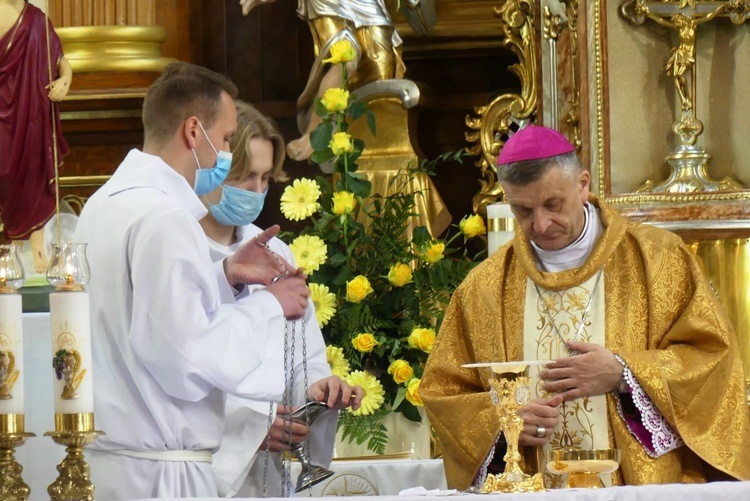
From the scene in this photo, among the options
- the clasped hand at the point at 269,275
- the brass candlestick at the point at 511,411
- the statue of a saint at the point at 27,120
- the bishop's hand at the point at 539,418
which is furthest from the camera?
the statue of a saint at the point at 27,120

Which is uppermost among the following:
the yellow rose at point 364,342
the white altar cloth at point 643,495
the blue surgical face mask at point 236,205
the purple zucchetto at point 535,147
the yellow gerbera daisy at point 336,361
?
the purple zucchetto at point 535,147

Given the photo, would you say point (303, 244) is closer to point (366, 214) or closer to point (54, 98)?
point (366, 214)

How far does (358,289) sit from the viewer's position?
17.0ft

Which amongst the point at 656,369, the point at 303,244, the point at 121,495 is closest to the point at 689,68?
the point at 303,244

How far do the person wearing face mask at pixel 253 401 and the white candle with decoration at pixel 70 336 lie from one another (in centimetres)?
85

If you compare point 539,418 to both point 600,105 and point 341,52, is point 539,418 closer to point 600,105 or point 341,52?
point 600,105

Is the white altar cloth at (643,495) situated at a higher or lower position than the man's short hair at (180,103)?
lower

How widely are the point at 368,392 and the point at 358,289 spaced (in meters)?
0.38

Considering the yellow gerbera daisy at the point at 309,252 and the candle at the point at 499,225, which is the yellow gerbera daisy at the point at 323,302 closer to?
the yellow gerbera daisy at the point at 309,252

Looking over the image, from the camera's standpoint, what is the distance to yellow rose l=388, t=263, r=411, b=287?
5285mm

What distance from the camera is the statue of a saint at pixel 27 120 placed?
6.24 m

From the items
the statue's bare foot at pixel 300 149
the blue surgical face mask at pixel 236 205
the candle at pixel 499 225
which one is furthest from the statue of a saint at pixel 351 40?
the blue surgical face mask at pixel 236 205

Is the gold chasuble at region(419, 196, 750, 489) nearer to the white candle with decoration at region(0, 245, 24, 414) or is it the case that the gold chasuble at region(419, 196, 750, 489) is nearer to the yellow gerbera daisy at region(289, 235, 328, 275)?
the yellow gerbera daisy at region(289, 235, 328, 275)

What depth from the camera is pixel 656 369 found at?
13.0 ft
